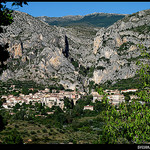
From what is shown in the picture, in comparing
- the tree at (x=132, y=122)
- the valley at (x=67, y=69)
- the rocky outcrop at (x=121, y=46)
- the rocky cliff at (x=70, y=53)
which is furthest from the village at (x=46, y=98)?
the tree at (x=132, y=122)

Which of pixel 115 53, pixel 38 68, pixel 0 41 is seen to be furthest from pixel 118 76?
pixel 0 41

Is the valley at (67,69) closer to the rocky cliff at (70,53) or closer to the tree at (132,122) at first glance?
the rocky cliff at (70,53)

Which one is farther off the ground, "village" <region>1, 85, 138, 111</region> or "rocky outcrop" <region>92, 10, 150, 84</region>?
"rocky outcrop" <region>92, 10, 150, 84</region>

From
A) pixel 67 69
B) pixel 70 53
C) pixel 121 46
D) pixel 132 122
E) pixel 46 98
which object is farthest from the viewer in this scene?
pixel 70 53

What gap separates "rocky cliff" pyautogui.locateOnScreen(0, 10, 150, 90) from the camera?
13062cm

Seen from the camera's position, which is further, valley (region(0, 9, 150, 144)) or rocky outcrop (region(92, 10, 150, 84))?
rocky outcrop (region(92, 10, 150, 84))

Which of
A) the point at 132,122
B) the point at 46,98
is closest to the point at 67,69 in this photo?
the point at 46,98

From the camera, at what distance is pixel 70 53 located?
529 ft

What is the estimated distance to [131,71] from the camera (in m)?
122

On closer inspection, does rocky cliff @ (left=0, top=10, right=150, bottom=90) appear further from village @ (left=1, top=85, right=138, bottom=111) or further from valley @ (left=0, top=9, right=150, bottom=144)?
village @ (left=1, top=85, right=138, bottom=111)

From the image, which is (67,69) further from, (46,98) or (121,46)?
(46,98)

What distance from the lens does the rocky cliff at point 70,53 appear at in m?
131

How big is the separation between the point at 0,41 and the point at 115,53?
71.0m

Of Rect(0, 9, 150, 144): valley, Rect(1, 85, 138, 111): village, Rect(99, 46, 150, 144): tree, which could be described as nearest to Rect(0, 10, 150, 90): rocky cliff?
Rect(0, 9, 150, 144): valley
